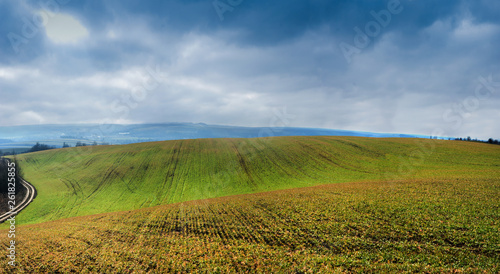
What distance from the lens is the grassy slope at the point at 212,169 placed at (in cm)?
4772

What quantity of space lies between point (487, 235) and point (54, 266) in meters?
35.4

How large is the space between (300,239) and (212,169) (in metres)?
50.5

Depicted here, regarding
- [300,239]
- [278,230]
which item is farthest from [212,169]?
[300,239]

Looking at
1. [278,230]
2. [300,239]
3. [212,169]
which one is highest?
[300,239]

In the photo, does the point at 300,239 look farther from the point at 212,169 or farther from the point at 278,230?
the point at 212,169

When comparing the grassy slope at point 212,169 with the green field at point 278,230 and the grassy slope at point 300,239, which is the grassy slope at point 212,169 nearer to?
the green field at point 278,230

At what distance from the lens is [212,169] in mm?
65562

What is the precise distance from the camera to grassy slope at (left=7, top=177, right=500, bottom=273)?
14336mm

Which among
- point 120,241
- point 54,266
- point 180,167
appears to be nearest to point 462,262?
point 120,241

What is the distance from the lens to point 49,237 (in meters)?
21.9

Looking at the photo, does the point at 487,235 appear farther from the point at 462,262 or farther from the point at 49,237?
the point at 49,237

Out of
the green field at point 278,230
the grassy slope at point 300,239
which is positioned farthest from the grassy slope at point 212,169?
the grassy slope at point 300,239

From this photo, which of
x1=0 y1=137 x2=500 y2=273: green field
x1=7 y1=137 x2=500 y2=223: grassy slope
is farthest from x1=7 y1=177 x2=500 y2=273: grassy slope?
x1=7 y1=137 x2=500 y2=223: grassy slope

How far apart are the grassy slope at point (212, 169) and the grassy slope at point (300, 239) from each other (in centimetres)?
2304
